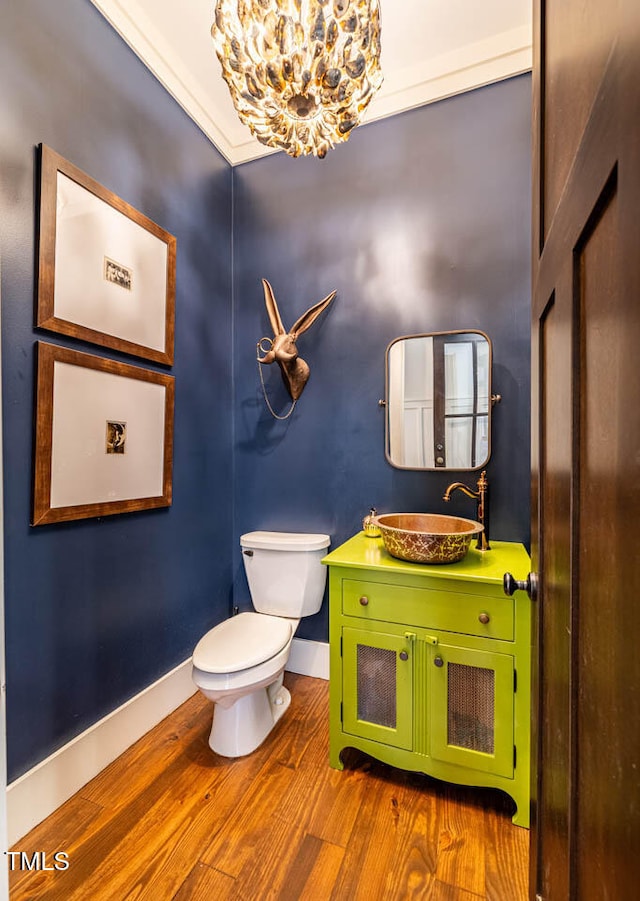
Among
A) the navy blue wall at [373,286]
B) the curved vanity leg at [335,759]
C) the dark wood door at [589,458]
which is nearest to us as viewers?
the dark wood door at [589,458]

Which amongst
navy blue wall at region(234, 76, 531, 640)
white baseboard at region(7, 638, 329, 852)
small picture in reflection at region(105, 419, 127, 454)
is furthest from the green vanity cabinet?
small picture in reflection at region(105, 419, 127, 454)

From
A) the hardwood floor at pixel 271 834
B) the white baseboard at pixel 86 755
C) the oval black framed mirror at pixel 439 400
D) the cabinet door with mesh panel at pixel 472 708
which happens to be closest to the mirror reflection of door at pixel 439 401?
the oval black framed mirror at pixel 439 400

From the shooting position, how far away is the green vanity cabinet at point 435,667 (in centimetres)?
134

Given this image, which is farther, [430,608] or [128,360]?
[128,360]

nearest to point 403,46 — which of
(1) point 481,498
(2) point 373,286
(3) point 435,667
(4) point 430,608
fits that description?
(2) point 373,286

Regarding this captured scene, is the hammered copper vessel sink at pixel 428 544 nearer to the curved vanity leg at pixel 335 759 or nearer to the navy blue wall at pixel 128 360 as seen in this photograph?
the curved vanity leg at pixel 335 759

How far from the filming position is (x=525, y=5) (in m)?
1.67

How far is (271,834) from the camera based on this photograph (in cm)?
129

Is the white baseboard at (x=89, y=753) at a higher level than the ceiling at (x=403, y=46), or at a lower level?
lower

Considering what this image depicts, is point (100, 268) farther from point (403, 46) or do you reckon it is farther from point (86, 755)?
point (86, 755)

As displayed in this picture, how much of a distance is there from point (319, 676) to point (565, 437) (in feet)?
6.62

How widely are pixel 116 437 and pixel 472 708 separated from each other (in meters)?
1.65

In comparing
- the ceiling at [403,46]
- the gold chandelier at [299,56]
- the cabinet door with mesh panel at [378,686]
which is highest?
the ceiling at [403,46]

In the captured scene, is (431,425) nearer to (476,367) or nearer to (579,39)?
(476,367)
